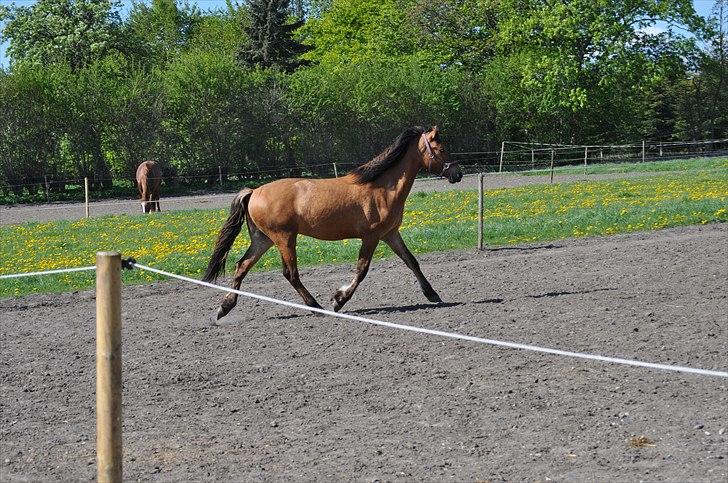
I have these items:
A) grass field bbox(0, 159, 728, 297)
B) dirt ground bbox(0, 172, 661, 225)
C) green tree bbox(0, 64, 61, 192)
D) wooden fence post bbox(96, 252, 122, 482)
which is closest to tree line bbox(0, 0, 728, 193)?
green tree bbox(0, 64, 61, 192)

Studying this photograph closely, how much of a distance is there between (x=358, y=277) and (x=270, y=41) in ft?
146

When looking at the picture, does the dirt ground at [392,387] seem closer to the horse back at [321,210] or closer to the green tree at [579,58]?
the horse back at [321,210]

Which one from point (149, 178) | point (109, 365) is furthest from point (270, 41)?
point (109, 365)

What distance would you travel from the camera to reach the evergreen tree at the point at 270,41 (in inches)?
→ 2116

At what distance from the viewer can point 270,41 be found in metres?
53.8

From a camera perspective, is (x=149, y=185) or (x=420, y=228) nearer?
(x=420, y=228)

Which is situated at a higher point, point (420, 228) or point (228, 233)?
point (228, 233)

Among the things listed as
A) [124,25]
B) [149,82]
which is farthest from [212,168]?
[124,25]

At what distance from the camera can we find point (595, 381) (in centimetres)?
769

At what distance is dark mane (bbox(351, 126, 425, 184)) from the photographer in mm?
11352

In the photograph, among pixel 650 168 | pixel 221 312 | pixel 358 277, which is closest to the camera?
pixel 221 312

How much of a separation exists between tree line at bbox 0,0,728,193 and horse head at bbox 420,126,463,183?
2925 centimetres

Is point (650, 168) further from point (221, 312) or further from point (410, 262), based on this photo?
point (221, 312)

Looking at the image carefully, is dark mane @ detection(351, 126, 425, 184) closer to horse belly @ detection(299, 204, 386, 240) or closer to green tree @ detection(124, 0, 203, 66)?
horse belly @ detection(299, 204, 386, 240)
